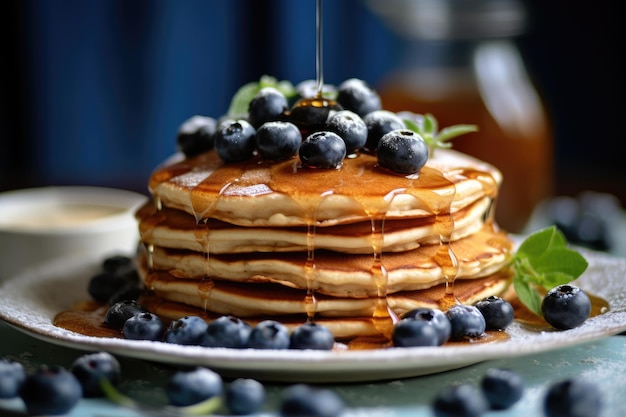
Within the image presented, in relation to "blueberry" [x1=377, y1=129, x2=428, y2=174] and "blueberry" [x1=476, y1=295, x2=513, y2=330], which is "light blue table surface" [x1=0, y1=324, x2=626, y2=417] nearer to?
"blueberry" [x1=476, y1=295, x2=513, y2=330]

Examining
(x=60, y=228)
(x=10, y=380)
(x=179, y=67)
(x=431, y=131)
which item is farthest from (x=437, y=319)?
(x=179, y=67)

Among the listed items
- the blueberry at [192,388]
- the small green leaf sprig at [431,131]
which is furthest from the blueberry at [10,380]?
the small green leaf sprig at [431,131]

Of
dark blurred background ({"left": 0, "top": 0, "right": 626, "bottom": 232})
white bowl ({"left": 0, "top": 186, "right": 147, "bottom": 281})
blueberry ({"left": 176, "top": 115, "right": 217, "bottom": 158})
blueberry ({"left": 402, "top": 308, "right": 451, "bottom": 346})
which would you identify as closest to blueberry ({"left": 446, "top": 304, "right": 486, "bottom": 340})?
blueberry ({"left": 402, "top": 308, "right": 451, "bottom": 346})

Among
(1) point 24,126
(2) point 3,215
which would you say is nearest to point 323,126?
(2) point 3,215

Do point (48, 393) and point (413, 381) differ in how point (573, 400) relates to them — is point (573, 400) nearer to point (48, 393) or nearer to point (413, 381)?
point (413, 381)

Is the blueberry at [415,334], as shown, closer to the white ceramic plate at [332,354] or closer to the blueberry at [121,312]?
the white ceramic plate at [332,354]

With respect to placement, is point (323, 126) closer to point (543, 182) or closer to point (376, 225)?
point (376, 225)
